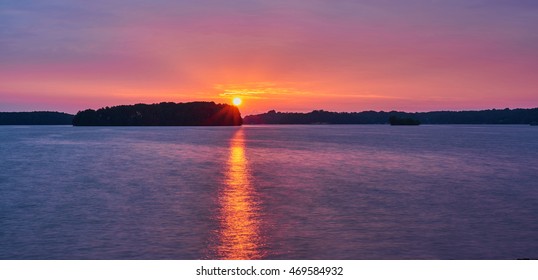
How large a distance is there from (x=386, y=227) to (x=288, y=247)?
5.45 metres

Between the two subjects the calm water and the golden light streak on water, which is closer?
the golden light streak on water

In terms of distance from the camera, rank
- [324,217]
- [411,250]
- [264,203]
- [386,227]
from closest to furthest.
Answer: [411,250]
[386,227]
[324,217]
[264,203]

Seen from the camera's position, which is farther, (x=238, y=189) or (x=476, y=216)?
(x=238, y=189)

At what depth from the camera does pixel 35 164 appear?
57875 millimetres

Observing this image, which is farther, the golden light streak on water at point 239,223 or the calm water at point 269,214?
the calm water at point 269,214

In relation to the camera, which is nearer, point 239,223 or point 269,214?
point 239,223

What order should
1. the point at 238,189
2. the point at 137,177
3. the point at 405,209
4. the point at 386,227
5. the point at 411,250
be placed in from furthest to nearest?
the point at 137,177, the point at 238,189, the point at 405,209, the point at 386,227, the point at 411,250
